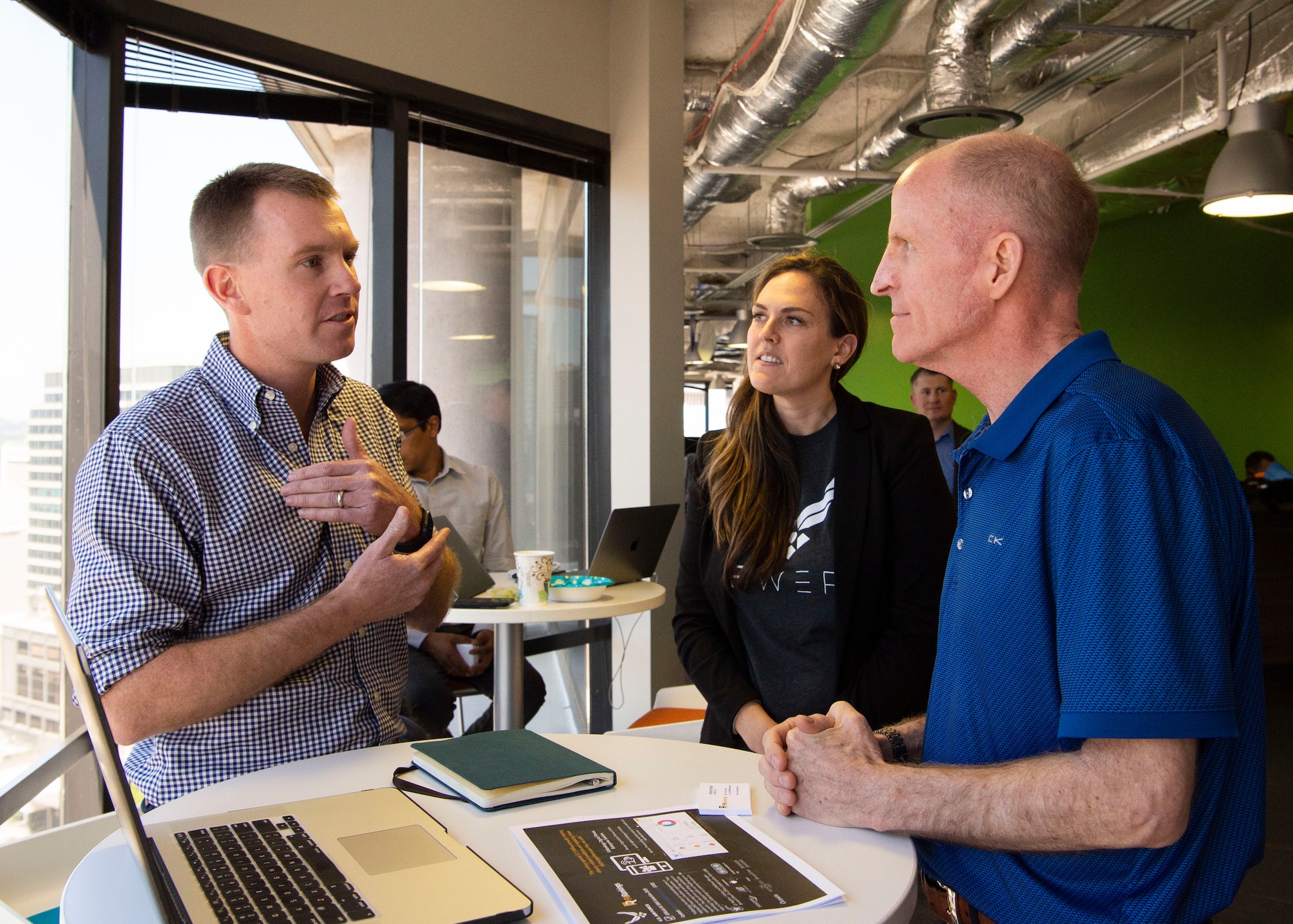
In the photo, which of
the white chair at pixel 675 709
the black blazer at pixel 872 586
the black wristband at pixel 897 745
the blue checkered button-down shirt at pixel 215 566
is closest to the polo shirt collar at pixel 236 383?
the blue checkered button-down shirt at pixel 215 566

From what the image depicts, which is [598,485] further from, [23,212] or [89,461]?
[89,461]

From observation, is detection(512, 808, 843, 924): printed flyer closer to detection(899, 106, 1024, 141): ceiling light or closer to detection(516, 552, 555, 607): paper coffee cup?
detection(516, 552, 555, 607): paper coffee cup

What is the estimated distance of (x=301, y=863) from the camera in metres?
0.99

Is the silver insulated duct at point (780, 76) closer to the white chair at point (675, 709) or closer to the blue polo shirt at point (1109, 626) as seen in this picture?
the white chair at point (675, 709)

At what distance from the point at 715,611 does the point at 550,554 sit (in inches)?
37.6

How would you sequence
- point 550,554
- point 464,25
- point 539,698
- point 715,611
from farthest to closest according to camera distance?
1. point 464,25
2. point 539,698
3. point 550,554
4. point 715,611

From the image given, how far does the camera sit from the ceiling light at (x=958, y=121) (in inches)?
162

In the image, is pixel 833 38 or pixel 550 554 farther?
pixel 833 38

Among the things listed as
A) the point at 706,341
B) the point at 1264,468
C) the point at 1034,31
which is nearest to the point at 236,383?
the point at 1034,31

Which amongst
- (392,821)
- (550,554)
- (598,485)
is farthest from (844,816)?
(598,485)

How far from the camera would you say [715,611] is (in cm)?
200

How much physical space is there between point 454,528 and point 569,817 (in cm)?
238

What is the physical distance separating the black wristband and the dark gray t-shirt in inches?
19.2

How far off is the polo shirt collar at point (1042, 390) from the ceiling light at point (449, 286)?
3.35 metres
